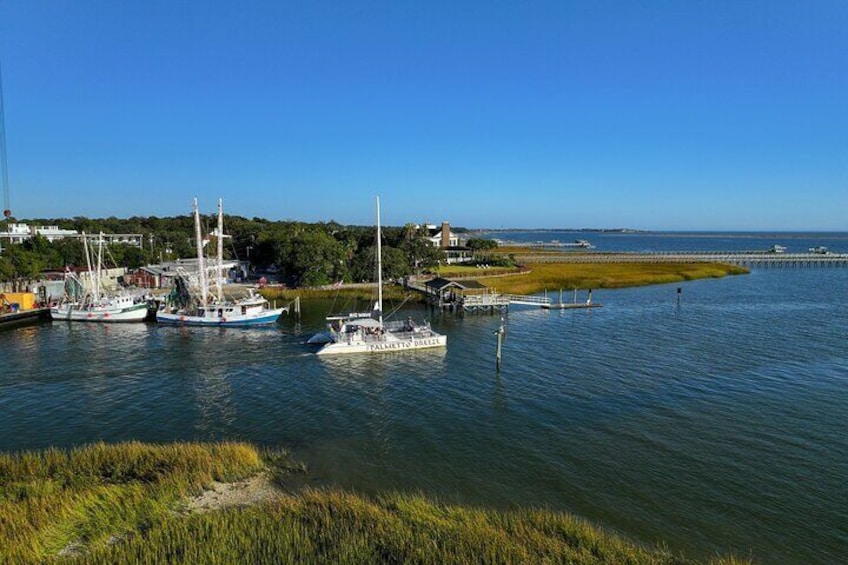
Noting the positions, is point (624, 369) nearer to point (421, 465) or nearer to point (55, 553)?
point (421, 465)

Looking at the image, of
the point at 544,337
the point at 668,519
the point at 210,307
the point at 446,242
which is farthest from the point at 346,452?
the point at 446,242

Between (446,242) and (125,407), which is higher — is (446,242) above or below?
above

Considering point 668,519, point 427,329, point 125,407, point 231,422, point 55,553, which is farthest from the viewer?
point 427,329

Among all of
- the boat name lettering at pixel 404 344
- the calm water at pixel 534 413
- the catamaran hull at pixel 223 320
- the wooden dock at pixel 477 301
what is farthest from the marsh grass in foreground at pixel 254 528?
the wooden dock at pixel 477 301

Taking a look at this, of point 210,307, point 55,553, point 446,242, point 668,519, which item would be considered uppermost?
point 446,242

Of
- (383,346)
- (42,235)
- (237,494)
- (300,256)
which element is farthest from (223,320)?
(42,235)

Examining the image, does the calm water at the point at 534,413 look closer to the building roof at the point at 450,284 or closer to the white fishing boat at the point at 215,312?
the white fishing boat at the point at 215,312

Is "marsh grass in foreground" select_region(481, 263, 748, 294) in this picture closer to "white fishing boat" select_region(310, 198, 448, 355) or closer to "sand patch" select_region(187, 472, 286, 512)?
"white fishing boat" select_region(310, 198, 448, 355)

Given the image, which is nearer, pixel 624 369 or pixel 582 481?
pixel 582 481
